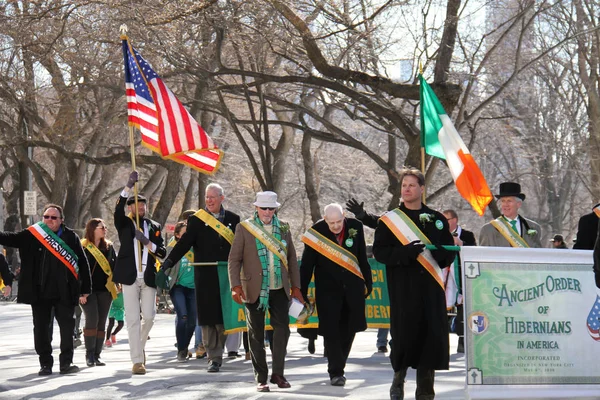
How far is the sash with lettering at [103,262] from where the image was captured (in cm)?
1408

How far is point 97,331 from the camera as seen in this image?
13961 millimetres

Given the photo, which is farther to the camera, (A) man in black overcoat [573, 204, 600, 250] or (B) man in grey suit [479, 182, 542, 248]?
(B) man in grey suit [479, 182, 542, 248]

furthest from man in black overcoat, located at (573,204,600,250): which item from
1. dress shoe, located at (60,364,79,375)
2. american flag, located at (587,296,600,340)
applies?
dress shoe, located at (60,364,79,375)

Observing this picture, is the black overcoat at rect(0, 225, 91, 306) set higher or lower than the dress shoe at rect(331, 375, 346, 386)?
higher

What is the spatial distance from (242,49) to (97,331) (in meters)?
11.9

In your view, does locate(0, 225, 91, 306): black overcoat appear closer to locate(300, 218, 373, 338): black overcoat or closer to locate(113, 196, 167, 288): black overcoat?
locate(113, 196, 167, 288): black overcoat

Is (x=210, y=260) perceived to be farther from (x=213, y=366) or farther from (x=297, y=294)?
(x=297, y=294)

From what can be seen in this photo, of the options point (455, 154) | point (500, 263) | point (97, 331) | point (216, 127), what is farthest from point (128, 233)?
point (216, 127)

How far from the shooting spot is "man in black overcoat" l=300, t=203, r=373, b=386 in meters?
11.3

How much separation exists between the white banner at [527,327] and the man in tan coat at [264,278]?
8.81 ft

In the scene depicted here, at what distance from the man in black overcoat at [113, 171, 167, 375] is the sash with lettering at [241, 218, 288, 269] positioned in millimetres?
1851

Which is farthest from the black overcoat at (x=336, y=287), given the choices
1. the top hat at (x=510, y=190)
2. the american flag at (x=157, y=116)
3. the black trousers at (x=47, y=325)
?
the american flag at (x=157, y=116)

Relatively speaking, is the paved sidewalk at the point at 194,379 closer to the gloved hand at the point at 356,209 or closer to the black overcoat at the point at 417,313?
the black overcoat at the point at 417,313

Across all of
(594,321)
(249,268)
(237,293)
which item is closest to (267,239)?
(249,268)
